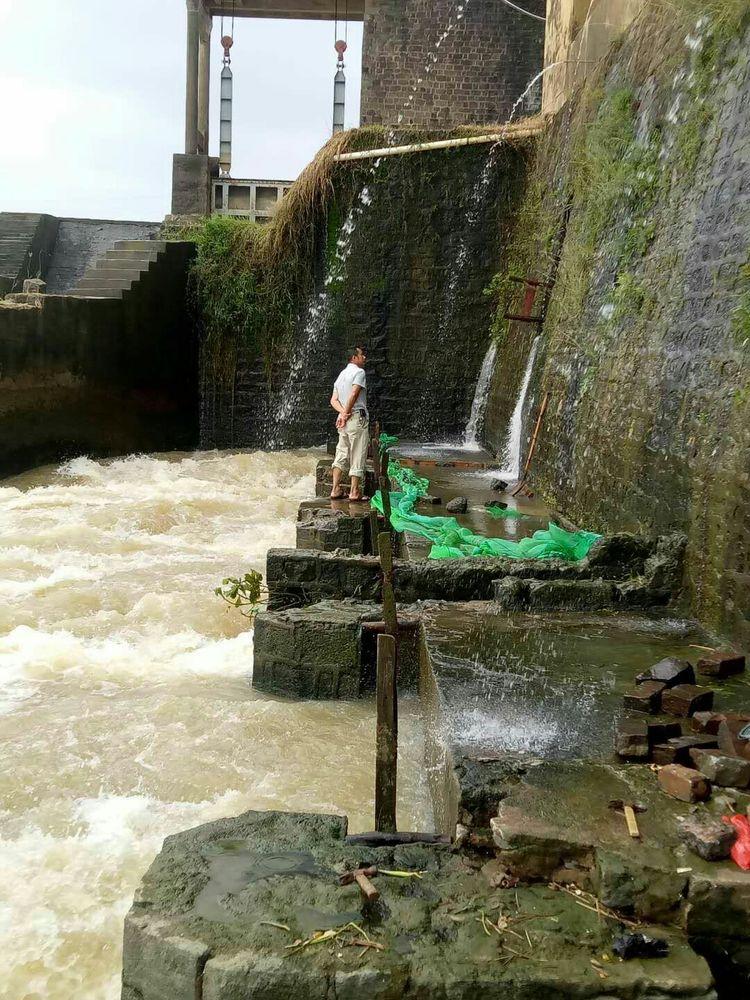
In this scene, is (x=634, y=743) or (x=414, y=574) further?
(x=414, y=574)

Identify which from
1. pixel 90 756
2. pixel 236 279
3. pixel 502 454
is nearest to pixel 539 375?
pixel 502 454

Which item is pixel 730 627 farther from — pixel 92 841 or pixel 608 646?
pixel 92 841

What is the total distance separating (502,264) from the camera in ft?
45.6

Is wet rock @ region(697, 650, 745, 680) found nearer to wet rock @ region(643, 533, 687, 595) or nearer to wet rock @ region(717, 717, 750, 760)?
wet rock @ region(717, 717, 750, 760)

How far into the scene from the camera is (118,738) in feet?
15.0

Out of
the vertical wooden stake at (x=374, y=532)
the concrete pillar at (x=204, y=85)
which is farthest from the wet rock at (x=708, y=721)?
the concrete pillar at (x=204, y=85)

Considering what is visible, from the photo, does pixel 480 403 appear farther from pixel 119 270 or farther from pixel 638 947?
pixel 638 947

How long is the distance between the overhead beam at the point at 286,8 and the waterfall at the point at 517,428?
1321cm

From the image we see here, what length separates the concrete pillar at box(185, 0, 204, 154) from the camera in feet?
62.9

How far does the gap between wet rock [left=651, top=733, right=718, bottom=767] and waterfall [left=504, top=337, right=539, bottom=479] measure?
7.32 metres

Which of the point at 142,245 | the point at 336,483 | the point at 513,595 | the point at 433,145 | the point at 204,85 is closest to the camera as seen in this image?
the point at 513,595

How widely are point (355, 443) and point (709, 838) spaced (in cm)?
592

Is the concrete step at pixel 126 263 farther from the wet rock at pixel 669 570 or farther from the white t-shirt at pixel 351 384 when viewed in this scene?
the wet rock at pixel 669 570

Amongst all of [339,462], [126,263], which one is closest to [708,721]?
[339,462]
